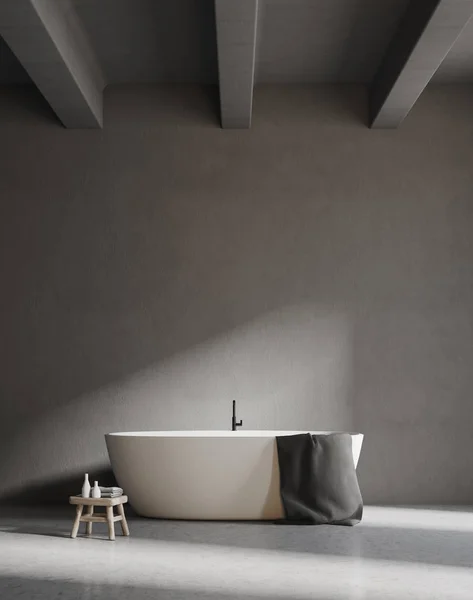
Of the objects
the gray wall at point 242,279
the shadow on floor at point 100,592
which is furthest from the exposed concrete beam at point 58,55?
the shadow on floor at point 100,592

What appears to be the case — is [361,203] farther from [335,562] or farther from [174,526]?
[335,562]

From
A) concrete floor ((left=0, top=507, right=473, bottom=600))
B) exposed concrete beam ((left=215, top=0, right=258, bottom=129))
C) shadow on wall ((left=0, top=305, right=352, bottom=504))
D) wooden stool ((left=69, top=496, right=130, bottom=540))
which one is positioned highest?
exposed concrete beam ((left=215, top=0, right=258, bottom=129))

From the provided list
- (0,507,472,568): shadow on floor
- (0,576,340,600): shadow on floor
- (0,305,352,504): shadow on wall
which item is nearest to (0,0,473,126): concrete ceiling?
(0,305,352,504): shadow on wall

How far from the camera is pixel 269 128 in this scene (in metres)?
6.36

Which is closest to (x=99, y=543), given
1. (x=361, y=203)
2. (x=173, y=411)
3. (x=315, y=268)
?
(x=173, y=411)

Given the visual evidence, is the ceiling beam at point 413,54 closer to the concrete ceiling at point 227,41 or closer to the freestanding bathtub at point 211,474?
the concrete ceiling at point 227,41

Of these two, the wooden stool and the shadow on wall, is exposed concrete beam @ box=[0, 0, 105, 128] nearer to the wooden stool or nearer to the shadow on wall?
the shadow on wall

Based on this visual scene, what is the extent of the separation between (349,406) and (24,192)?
2.82m

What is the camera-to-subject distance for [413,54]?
5.09 metres

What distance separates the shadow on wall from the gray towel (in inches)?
44.8

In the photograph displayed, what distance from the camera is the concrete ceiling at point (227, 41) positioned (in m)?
4.78

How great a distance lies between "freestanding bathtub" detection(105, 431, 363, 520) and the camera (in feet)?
16.1

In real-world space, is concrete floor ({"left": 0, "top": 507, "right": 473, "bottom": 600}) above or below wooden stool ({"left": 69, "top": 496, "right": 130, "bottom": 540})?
below

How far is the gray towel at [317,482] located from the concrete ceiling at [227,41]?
231 centimetres
